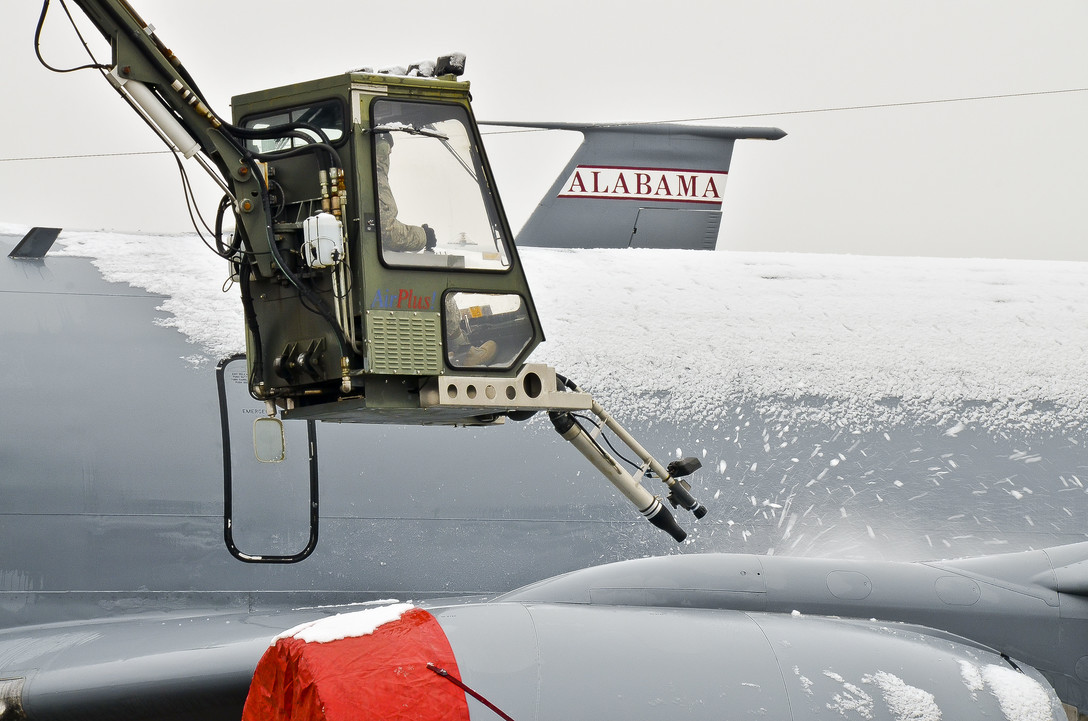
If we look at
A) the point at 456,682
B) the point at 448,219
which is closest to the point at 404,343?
the point at 448,219

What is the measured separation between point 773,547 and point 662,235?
292cm

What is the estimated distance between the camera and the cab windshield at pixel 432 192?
16.4 feet

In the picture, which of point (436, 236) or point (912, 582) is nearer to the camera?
point (436, 236)

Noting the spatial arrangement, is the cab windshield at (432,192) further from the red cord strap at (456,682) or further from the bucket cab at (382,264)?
the red cord strap at (456,682)

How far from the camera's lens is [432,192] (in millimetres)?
5148

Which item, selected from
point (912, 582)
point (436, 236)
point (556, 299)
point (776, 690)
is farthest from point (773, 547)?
point (436, 236)

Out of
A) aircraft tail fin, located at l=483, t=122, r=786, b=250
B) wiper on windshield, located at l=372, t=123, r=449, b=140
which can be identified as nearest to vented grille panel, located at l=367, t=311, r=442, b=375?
wiper on windshield, located at l=372, t=123, r=449, b=140

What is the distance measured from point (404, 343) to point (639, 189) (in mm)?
4386

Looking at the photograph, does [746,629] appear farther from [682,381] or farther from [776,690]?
[682,381]

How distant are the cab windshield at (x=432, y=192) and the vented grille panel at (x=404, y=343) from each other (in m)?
0.25

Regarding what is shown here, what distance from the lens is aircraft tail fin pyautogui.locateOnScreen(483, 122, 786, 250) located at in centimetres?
862

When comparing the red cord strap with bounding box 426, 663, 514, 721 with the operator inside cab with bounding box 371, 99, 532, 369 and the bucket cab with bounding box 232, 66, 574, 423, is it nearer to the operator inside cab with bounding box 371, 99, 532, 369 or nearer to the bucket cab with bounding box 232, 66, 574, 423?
the bucket cab with bounding box 232, 66, 574, 423

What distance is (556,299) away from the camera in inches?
296

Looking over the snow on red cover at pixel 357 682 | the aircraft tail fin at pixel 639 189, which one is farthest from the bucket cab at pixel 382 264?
the aircraft tail fin at pixel 639 189
